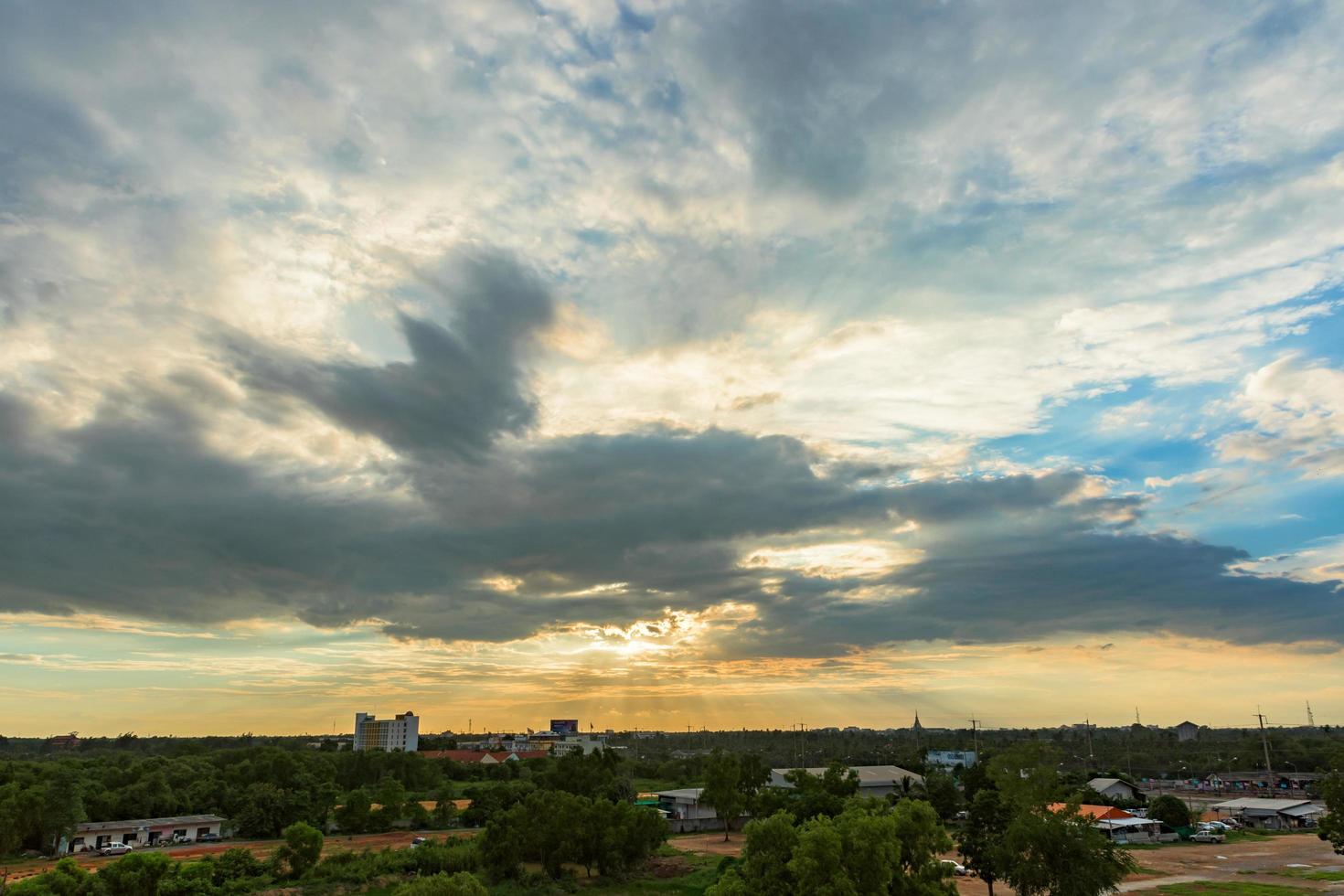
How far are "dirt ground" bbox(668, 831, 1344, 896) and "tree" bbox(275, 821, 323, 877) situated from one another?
3848cm

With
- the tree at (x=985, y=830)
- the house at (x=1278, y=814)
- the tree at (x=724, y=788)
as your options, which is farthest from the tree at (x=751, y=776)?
the house at (x=1278, y=814)

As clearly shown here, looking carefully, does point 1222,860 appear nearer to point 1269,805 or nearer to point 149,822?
point 1269,805

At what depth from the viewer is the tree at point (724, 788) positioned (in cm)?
9369

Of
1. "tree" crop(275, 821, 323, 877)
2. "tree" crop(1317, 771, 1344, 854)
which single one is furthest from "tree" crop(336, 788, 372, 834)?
"tree" crop(1317, 771, 1344, 854)

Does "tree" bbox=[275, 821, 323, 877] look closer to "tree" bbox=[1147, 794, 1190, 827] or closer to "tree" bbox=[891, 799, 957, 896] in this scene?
"tree" bbox=[891, 799, 957, 896]

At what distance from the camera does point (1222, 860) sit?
240 ft

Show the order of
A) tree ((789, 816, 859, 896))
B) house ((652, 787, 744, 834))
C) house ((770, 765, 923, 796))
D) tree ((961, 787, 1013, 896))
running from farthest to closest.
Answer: house ((770, 765, 923, 796)), house ((652, 787, 744, 834)), tree ((961, 787, 1013, 896)), tree ((789, 816, 859, 896))

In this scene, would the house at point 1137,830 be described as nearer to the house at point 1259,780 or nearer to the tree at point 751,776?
the tree at point 751,776

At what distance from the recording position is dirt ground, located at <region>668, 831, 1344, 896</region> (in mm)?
61312

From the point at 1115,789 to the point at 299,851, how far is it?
106 meters

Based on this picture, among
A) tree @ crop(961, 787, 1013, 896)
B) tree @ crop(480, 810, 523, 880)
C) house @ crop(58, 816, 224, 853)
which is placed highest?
tree @ crop(961, 787, 1013, 896)

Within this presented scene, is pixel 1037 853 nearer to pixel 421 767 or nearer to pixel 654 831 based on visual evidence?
pixel 654 831

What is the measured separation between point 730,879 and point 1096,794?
90108 millimetres

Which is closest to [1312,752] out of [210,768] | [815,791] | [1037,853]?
[815,791]
